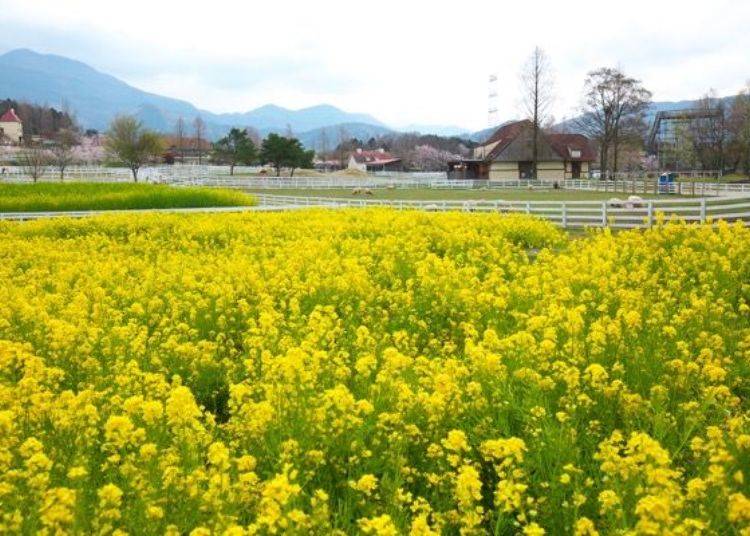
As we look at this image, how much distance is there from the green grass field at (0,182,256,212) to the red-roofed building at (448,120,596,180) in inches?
1679

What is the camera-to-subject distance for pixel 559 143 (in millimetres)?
79688

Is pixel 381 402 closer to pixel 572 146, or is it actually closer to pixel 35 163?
pixel 35 163

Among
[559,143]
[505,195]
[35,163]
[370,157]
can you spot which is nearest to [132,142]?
[35,163]

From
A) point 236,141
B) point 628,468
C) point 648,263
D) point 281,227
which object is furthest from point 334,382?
point 236,141

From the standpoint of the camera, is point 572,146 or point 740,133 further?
point 572,146

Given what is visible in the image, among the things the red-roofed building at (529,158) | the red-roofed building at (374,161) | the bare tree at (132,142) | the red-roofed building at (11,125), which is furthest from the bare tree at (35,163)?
the red-roofed building at (11,125)

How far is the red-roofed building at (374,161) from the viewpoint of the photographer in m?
125

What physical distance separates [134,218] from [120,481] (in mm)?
19869

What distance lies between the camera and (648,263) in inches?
435

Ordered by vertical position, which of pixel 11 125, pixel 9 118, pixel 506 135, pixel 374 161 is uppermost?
pixel 9 118

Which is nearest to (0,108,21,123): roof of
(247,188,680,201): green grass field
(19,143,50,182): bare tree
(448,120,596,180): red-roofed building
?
(19,143,50,182): bare tree

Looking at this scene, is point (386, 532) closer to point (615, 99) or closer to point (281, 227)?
point (281, 227)

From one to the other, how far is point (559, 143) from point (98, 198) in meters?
58.3

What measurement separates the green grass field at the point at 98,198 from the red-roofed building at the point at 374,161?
257ft
